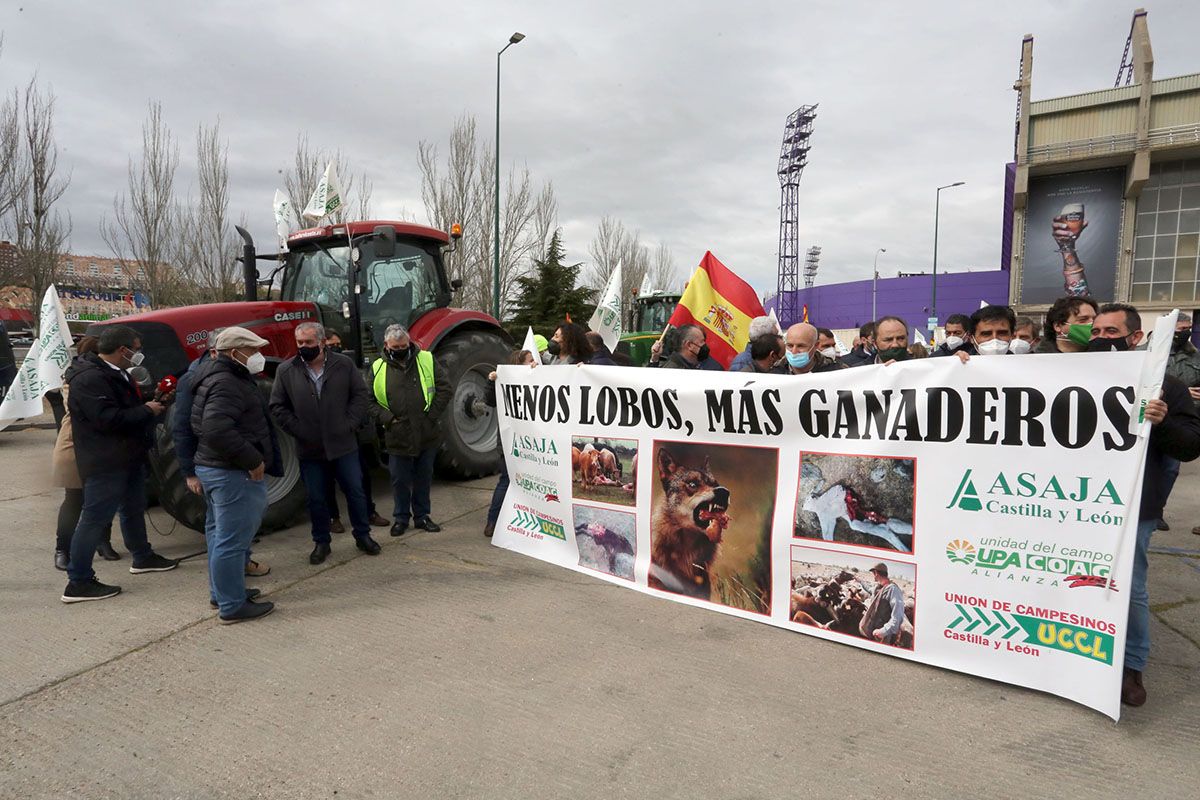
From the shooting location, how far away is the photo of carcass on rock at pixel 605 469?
429 centimetres

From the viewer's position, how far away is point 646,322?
15367 mm

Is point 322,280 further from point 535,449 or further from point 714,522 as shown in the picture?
point 714,522

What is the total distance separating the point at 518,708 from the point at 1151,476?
289 centimetres

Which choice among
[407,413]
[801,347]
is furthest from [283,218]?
[801,347]

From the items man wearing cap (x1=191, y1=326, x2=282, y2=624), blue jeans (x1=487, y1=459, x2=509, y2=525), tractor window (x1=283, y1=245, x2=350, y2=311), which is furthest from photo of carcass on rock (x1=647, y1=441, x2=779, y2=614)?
tractor window (x1=283, y1=245, x2=350, y2=311)

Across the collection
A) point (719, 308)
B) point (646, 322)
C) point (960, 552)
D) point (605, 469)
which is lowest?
point (960, 552)

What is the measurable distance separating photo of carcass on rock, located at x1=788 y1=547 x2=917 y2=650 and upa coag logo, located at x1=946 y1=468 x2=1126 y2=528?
1.49 ft

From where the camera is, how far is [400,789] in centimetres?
238

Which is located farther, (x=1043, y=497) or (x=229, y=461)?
(x=229, y=461)

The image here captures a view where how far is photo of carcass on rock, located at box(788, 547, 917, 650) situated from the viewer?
3.28m

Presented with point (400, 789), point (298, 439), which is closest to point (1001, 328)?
point (400, 789)

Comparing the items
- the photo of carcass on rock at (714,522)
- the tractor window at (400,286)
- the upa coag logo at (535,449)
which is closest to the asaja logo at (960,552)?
the photo of carcass on rock at (714,522)

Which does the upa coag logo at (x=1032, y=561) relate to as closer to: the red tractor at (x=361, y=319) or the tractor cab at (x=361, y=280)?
the red tractor at (x=361, y=319)

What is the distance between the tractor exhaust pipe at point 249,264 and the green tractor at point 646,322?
25.4 feet
